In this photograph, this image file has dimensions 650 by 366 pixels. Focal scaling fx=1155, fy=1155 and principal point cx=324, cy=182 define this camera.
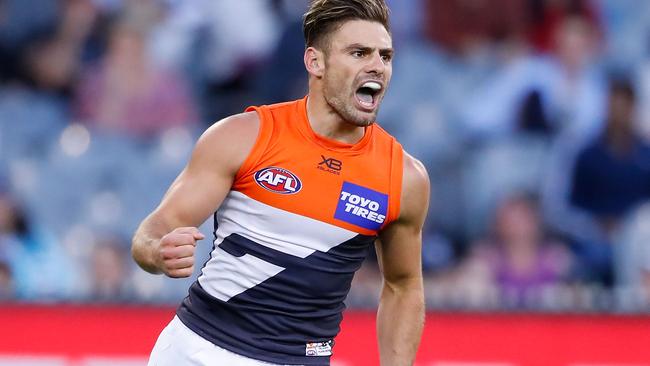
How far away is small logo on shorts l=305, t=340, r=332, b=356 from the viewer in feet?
13.5

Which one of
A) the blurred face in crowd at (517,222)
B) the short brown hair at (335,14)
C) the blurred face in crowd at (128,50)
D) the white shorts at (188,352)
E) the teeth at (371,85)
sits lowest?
the white shorts at (188,352)

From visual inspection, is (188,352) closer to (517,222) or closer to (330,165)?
(330,165)

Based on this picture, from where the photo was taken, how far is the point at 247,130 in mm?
4047

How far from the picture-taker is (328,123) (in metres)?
4.17

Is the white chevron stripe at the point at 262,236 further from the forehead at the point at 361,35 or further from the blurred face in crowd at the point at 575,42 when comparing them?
the blurred face in crowd at the point at 575,42

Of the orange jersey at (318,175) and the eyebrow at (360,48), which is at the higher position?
the eyebrow at (360,48)

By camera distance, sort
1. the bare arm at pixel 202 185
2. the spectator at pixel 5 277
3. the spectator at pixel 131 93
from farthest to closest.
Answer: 1. the spectator at pixel 131 93
2. the spectator at pixel 5 277
3. the bare arm at pixel 202 185

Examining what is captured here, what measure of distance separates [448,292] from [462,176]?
3.20 ft

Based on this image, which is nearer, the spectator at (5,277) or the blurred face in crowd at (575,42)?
the spectator at (5,277)

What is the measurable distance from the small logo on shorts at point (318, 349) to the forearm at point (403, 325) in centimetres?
32

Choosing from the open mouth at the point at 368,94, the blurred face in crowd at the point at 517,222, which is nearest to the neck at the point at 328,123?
the open mouth at the point at 368,94

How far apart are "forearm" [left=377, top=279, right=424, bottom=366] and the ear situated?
888 millimetres

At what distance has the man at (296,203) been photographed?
402 centimetres

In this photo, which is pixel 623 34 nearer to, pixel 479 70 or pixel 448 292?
pixel 479 70
